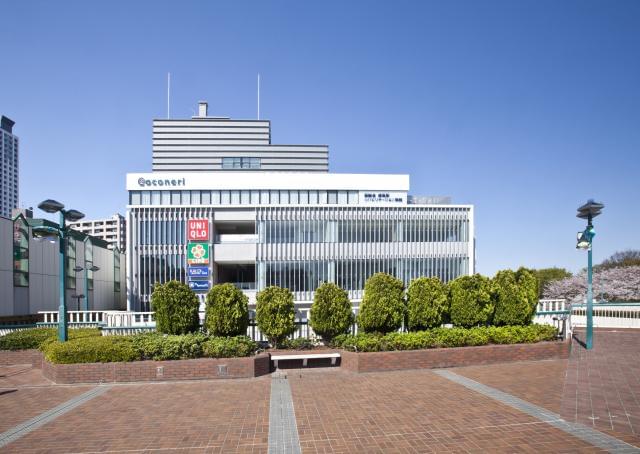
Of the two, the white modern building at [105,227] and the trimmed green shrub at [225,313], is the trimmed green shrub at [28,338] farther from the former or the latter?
the white modern building at [105,227]

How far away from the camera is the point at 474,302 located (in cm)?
1347

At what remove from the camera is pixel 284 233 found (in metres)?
39.3

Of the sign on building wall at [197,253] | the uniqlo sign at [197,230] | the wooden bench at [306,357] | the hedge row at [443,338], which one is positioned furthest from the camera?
the uniqlo sign at [197,230]

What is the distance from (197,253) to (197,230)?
217 centimetres

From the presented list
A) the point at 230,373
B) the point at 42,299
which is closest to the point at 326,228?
the point at 42,299

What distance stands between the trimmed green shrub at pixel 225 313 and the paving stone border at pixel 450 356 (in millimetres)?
3352

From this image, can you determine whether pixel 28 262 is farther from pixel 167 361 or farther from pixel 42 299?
pixel 167 361

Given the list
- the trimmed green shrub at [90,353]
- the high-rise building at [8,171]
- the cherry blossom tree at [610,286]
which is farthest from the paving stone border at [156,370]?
the high-rise building at [8,171]

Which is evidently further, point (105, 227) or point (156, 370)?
point (105, 227)

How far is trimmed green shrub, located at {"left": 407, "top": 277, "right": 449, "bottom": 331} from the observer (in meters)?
13.2

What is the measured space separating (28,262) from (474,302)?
2481 centimetres

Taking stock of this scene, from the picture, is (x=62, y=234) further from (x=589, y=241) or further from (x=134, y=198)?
(x=134, y=198)

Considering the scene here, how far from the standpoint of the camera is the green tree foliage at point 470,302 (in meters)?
13.4

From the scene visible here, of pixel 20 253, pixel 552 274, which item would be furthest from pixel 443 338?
pixel 552 274
